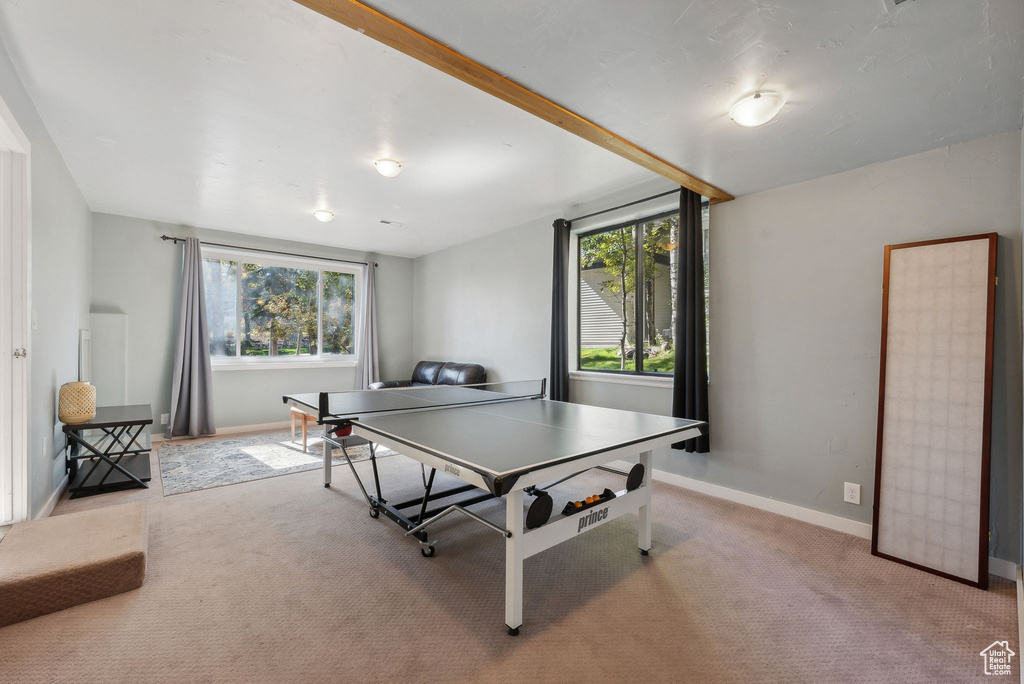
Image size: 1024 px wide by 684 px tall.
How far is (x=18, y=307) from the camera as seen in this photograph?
238cm

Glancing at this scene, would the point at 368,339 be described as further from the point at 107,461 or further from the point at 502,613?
the point at 502,613

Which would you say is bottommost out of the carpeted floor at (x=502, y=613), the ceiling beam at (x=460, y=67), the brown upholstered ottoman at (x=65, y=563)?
the carpeted floor at (x=502, y=613)

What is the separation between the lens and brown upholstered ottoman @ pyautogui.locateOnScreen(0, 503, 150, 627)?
1.85 m

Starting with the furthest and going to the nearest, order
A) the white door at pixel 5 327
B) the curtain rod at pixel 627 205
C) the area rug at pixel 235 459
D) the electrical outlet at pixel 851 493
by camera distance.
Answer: the area rug at pixel 235 459 → the curtain rod at pixel 627 205 → the electrical outlet at pixel 851 493 → the white door at pixel 5 327

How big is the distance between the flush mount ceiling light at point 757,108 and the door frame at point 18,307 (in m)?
3.64

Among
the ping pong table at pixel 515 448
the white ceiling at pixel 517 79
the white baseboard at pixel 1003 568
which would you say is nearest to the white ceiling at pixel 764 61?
the white ceiling at pixel 517 79

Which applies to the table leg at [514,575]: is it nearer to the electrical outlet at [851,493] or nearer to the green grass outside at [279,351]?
the electrical outlet at [851,493]

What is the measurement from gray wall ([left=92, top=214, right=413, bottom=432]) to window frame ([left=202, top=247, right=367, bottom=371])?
93mm

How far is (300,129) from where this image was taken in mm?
2773

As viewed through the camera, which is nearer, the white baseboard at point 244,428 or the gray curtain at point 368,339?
the white baseboard at point 244,428

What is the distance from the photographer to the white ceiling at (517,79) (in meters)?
1.55

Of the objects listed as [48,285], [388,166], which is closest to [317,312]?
[48,285]

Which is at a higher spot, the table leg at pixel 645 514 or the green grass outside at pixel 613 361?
the green grass outside at pixel 613 361


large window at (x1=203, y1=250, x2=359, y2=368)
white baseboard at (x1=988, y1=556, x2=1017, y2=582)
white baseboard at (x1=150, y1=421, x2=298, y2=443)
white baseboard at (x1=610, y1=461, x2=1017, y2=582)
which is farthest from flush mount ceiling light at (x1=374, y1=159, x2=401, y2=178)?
white baseboard at (x1=988, y1=556, x2=1017, y2=582)
